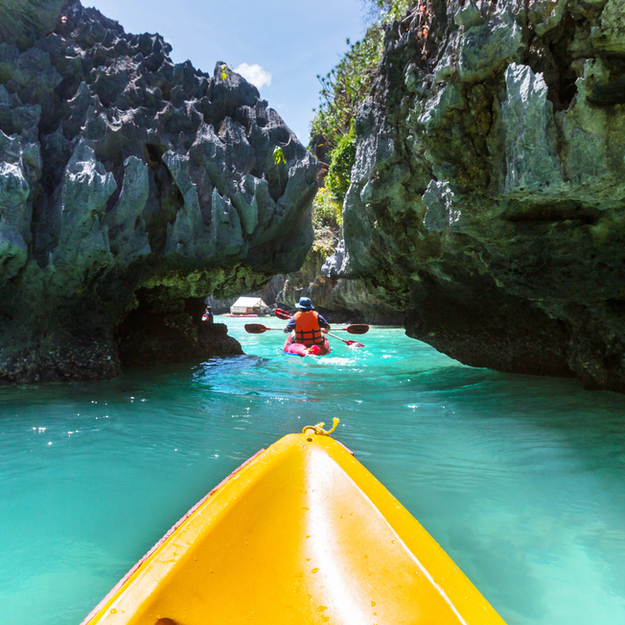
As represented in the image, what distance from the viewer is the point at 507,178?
3.60 metres

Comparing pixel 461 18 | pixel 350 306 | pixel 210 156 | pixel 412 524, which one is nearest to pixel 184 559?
pixel 412 524

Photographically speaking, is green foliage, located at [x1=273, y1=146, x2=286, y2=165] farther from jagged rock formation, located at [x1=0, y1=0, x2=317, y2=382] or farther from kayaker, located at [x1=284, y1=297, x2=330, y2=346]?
kayaker, located at [x1=284, y1=297, x2=330, y2=346]

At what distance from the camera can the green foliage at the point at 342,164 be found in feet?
44.5

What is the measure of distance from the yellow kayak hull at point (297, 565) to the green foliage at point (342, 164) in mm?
13099

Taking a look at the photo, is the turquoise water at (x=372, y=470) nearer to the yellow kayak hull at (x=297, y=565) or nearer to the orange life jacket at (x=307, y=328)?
the yellow kayak hull at (x=297, y=565)

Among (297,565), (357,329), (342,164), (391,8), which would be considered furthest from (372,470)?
(342,164)

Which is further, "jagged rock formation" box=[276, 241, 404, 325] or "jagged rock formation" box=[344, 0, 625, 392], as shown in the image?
"jagged rock formation" box=[276, 241, 404, 325]

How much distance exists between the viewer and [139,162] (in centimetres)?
650

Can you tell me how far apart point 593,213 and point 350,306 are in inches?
736

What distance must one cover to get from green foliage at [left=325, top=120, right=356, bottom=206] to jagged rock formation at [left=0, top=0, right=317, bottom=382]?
A: 235 inches

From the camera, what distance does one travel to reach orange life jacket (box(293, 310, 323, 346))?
30.0ft

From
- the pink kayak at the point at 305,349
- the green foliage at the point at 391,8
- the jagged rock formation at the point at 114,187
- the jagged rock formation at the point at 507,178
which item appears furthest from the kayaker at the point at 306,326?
the green foliage at the point at 391,8

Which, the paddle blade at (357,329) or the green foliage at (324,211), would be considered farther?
the green foliage at (324,211)

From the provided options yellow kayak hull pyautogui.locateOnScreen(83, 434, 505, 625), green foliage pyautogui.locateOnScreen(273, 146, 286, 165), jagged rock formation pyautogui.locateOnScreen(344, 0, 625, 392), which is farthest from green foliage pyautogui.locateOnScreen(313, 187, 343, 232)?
yellow kayak hull pyautogui.locateOnScreen(83, 434, 505, 625)
